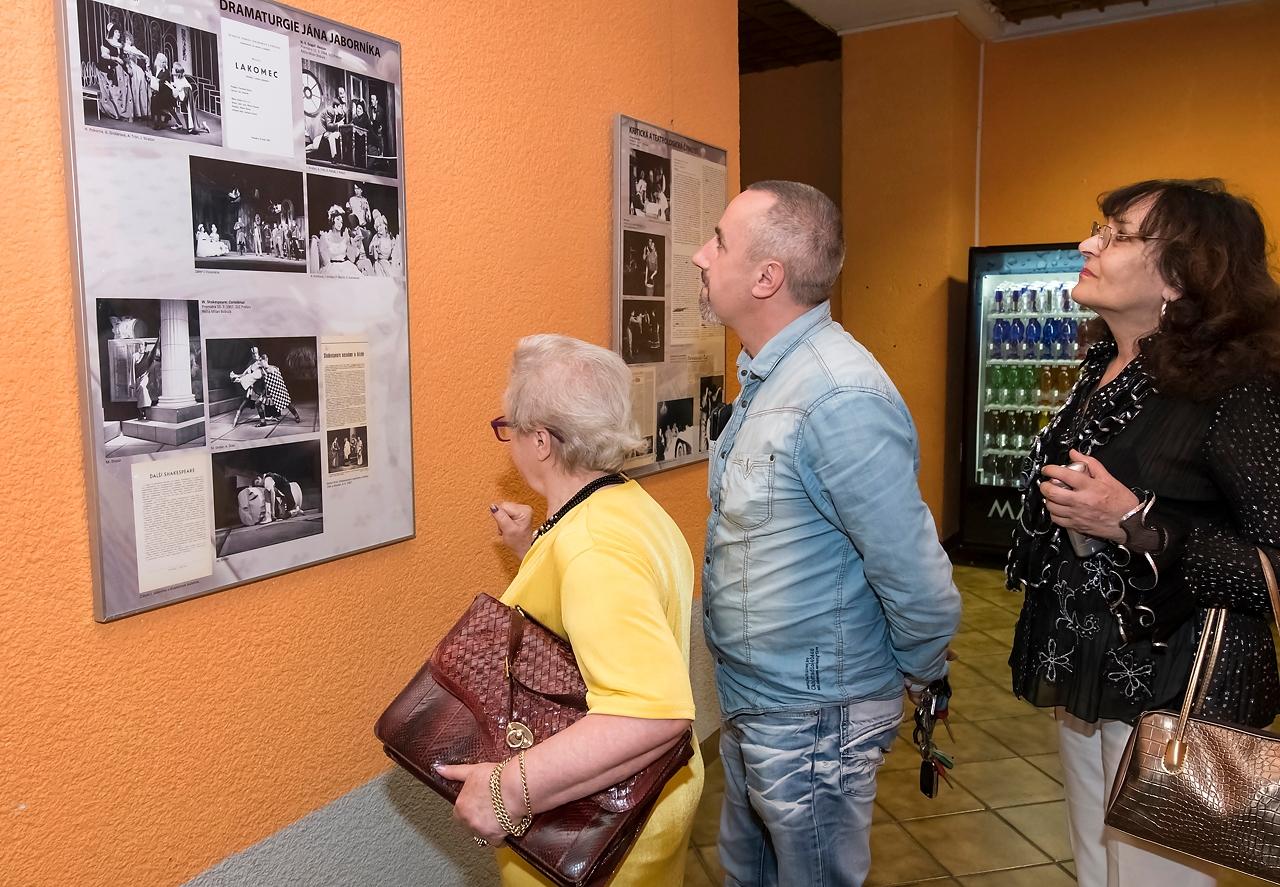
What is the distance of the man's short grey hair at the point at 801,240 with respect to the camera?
5.61 feet

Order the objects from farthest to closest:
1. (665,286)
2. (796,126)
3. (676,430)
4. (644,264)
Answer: (796,126) < (676,430) < (665,286) < (644,264)

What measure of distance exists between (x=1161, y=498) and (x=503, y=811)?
1.34 meters

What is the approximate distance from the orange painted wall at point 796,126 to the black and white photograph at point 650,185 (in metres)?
3.79

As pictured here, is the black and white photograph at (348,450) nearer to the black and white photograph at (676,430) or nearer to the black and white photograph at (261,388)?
the black and white photograph at (261,388)

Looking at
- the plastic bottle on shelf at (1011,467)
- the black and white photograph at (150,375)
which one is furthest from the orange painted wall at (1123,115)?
the black and white photograph at (150,375)

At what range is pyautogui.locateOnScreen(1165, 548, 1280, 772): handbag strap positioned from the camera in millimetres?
1492

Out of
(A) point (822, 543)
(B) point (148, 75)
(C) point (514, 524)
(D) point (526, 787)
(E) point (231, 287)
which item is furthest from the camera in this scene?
(C) point (514, 524)

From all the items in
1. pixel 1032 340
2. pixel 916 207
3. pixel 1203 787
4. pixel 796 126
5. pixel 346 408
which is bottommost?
pixel 1203 787

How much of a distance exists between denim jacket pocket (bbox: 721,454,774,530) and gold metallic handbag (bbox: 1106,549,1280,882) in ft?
2.45

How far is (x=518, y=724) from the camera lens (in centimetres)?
124

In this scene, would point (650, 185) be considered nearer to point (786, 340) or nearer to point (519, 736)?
point (786, 340)

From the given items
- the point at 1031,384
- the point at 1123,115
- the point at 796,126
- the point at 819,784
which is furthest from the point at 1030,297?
the point at 819,784

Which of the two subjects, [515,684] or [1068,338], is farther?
[1068,338]

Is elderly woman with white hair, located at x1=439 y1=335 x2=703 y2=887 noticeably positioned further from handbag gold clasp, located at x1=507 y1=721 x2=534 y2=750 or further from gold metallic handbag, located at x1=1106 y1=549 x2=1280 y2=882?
gold metallic handbag, located at x1=1106 y1=549 x2=1280 y2=882
